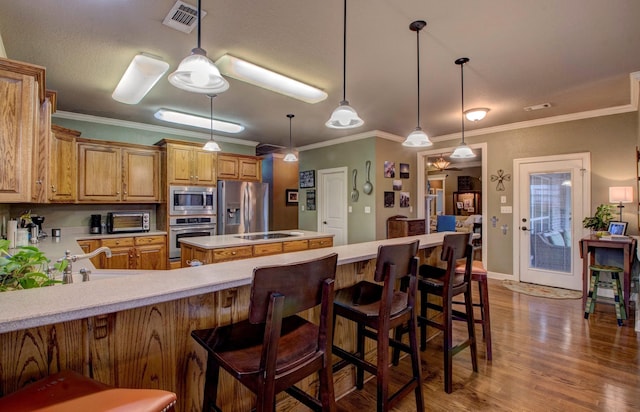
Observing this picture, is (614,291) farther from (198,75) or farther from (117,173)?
(117,173)

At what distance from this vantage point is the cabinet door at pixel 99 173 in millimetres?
4227

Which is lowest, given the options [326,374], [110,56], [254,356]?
[326,374]

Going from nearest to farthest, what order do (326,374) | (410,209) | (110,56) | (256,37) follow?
(326,374) → (256,37) → (110,56) → (410,209)

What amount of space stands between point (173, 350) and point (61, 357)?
1.26 ft

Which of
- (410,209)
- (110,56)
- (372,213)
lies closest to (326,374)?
(110,56)

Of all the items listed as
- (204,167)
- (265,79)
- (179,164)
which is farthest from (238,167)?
(265,79)

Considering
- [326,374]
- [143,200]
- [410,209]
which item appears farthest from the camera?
[410,209]

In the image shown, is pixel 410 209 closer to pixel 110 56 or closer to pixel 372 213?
pixel 372 213

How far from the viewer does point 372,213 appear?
5539 mm

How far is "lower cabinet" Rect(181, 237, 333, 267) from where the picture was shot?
3257 millimetres

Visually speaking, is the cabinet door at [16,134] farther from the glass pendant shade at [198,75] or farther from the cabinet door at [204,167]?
the cabinet door at [204,167]

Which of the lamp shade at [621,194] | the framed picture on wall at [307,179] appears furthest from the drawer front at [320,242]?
the lamp shade at [621,194]

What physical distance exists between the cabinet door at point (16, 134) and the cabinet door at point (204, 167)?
327cm

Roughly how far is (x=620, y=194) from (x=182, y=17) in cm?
516
